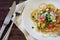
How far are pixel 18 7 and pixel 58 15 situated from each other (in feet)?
0.70

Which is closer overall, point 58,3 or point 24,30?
point 24,30

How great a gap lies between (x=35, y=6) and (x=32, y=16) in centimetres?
8

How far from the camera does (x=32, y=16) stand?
944 mm

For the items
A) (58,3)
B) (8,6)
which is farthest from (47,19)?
(8,6)

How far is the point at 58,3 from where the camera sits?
1.00m

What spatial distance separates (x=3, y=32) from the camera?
2.90 ft

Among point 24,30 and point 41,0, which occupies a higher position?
point 41,0

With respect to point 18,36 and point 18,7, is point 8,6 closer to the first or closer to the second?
point 18,7

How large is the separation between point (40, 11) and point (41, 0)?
0.08 metres

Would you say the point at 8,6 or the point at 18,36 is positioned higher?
the point at 8,6

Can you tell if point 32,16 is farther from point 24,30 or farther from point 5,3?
point 5,3

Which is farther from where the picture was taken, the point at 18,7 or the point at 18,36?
the point at 18,7

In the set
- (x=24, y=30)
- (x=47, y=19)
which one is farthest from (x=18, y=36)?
(x=47, y=19)

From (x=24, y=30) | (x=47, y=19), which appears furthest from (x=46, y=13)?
(x=24, y=30)
